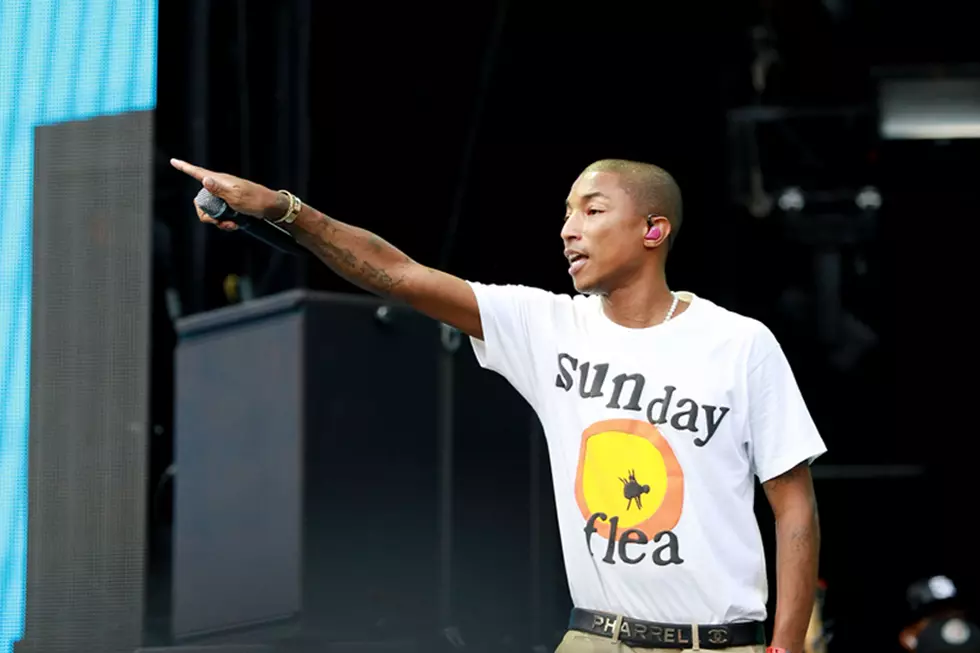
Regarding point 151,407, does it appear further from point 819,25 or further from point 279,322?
point 819,25

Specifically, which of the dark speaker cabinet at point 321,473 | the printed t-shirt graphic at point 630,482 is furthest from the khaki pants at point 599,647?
the dark speaker cabinet at point 321,473

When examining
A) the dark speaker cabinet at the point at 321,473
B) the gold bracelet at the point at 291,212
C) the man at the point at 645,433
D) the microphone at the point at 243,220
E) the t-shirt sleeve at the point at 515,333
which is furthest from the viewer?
the dark speaker cabinet at the point at 321,473

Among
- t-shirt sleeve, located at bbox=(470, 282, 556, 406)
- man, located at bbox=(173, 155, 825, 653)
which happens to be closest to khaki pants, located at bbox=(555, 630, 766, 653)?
man, located at bbox=(173, 155, 825, 653)

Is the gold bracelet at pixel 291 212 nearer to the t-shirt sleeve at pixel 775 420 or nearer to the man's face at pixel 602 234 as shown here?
the man's face at pixel 602 234

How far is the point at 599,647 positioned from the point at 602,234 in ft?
2.99

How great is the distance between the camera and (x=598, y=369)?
3.35 m

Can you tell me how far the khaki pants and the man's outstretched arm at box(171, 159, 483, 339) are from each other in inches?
27.7

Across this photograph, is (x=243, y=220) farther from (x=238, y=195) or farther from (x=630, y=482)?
(x=630, y=482)

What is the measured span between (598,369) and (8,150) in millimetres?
1848

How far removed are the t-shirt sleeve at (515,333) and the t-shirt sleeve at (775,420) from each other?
18.9 inches

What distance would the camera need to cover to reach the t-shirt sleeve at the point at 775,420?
3.27 meters

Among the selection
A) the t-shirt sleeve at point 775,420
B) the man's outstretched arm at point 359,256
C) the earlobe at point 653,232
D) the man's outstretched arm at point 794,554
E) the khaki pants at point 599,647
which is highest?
the earlobe at point 653,232

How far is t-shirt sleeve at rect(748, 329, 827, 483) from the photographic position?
3271 mm

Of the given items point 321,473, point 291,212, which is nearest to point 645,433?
point 291,212
